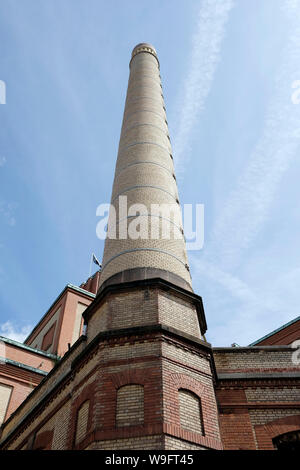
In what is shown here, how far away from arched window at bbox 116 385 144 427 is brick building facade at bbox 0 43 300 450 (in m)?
0.02

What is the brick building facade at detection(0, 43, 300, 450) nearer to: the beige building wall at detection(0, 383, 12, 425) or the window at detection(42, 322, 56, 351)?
the beige building wall at detection(0, 383, 12, 425)

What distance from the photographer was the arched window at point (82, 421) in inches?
290

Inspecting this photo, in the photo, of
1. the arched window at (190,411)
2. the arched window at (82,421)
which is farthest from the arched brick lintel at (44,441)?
the arched window at (190,411)

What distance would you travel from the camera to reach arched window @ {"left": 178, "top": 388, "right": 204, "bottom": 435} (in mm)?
7062

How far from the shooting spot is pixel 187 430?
6914mm

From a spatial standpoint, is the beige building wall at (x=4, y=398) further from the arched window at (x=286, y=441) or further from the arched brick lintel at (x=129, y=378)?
the arched window at (x=286, y=441)

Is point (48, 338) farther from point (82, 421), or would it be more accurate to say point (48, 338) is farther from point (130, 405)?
point (130, 405)

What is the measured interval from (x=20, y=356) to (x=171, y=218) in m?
9.51

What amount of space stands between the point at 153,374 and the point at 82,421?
4.94 ft

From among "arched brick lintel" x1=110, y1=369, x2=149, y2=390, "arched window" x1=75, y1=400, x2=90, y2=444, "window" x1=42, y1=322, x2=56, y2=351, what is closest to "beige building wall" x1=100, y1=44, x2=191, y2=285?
"arched brick lintel" x1=110, y1=369, x2=149, y2=390

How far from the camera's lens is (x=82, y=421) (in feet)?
24.8

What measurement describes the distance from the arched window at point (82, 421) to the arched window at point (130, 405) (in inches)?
27.4

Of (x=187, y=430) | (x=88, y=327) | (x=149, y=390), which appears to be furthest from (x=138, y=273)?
(x=187, y=430)
